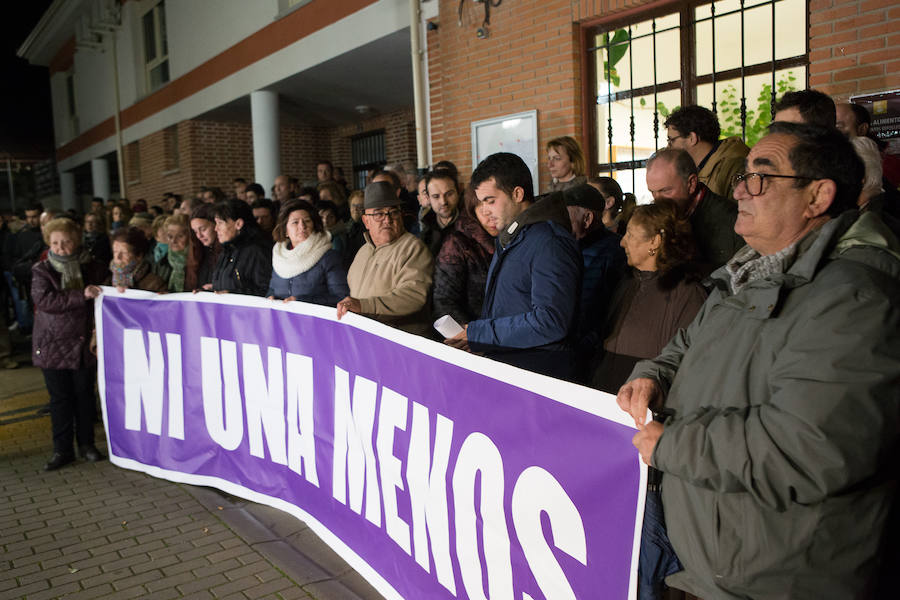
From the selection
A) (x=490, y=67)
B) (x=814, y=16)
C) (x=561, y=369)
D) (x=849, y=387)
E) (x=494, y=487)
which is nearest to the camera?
(x=849, y=387)

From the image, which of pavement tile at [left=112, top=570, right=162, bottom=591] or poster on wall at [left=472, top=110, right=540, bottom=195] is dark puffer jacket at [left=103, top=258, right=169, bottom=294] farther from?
poster on wall at [left=472, top=110, right=540, bottom=195]

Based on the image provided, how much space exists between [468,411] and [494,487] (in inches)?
11.2

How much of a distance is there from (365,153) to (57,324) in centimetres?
1127

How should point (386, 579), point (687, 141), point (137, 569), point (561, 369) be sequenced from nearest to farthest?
point (561, 369), point (386, 579), point (137, 569), point (687, 141)

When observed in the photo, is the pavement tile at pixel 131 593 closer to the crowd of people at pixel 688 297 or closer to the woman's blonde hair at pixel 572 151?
the crowd of people at pixel 688 297

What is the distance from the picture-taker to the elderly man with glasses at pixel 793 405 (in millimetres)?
1434

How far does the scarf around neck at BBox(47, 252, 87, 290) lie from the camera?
5.20 m

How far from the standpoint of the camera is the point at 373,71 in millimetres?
10570

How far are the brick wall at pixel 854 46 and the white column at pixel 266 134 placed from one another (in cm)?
875

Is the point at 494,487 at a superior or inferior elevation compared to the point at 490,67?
inferior

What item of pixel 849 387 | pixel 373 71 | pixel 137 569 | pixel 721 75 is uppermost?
pixel 373 71

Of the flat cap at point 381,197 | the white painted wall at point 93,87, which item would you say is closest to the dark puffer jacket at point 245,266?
the flat cap at point 381,197

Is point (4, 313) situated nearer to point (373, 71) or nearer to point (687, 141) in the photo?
point (373, 71)

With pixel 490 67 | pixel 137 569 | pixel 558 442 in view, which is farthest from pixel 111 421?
pixel 490 67
